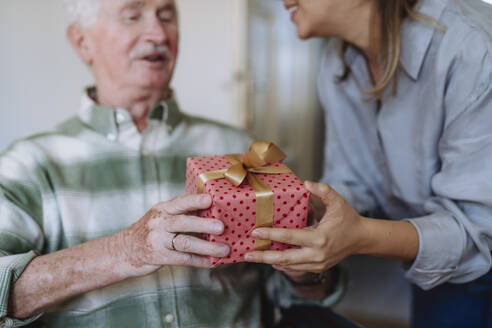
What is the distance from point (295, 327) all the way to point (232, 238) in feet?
1.68

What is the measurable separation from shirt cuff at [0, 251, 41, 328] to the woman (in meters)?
0.51

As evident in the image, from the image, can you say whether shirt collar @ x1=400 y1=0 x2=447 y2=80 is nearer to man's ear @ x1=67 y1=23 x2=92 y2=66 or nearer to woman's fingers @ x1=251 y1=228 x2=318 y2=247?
woman's fingers @ x1=251 y1=228 x2=318 y2=247

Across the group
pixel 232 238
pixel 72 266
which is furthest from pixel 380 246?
pixel 72 266

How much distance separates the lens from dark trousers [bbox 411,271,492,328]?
104 centimetres

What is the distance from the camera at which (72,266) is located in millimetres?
872

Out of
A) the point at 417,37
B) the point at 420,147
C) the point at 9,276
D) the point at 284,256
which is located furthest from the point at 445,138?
the point at 9,276

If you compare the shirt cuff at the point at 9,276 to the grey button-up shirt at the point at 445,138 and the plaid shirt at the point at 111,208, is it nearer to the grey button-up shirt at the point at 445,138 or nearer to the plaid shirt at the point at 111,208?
the plaid shirt at the point at 111,208

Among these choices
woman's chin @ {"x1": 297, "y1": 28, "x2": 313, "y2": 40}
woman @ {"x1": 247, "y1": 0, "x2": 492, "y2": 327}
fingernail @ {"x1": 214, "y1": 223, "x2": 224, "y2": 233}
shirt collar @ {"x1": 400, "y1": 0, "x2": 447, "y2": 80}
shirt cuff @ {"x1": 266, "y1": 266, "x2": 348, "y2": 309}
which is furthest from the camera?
shirt cuff @ {"x1": 266, "y1": 266, "x2": 348, "y2": 309}

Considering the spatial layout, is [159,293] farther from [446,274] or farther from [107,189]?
A: [446,274]

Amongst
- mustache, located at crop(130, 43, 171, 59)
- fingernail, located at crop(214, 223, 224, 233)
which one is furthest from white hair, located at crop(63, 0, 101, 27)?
fingernail, located at crop(214, 223, 224, 233)

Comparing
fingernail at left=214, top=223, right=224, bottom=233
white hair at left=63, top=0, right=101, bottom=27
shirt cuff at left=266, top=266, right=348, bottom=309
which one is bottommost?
shirt cuff at left=266, top=266, right=348, bottom=309

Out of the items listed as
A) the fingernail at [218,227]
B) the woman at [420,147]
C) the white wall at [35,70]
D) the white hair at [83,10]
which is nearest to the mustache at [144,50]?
the white hair at [83,10]

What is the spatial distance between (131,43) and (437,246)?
0.96m

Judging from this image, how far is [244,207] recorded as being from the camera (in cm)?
73
